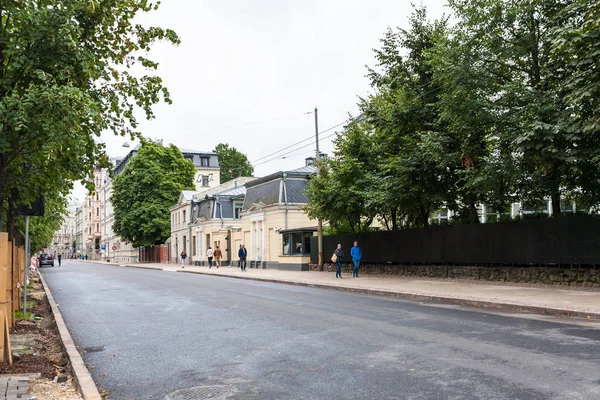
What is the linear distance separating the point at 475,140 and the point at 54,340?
15.5 m

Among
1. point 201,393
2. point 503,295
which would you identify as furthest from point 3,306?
point 503,295

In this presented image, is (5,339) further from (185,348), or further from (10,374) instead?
(185,348)

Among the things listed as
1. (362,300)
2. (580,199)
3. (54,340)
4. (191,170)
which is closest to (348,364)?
(54,340)

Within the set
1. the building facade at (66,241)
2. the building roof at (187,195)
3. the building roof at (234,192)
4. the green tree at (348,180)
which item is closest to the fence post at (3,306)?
the green tree at (348,180)

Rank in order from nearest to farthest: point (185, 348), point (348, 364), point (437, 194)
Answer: point (348, 364) → point (185, 348) → point (437, 194)

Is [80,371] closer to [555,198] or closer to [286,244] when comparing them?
[555,198]

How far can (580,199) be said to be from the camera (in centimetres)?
1833

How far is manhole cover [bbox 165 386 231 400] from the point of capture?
589 cm

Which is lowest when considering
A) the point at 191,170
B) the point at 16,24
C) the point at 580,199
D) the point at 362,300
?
the point at 362,300

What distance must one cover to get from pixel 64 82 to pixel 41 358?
4.12 m

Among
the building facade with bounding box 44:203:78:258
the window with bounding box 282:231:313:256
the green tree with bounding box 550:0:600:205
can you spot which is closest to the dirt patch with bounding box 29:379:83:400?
the green tree with bounding box 550:0:600:205

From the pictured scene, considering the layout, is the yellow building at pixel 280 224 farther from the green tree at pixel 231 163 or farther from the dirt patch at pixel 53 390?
the green tree at pixel 231 163

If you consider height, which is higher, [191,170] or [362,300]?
[191,170]

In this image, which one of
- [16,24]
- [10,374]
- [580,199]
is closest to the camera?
[10,374]
